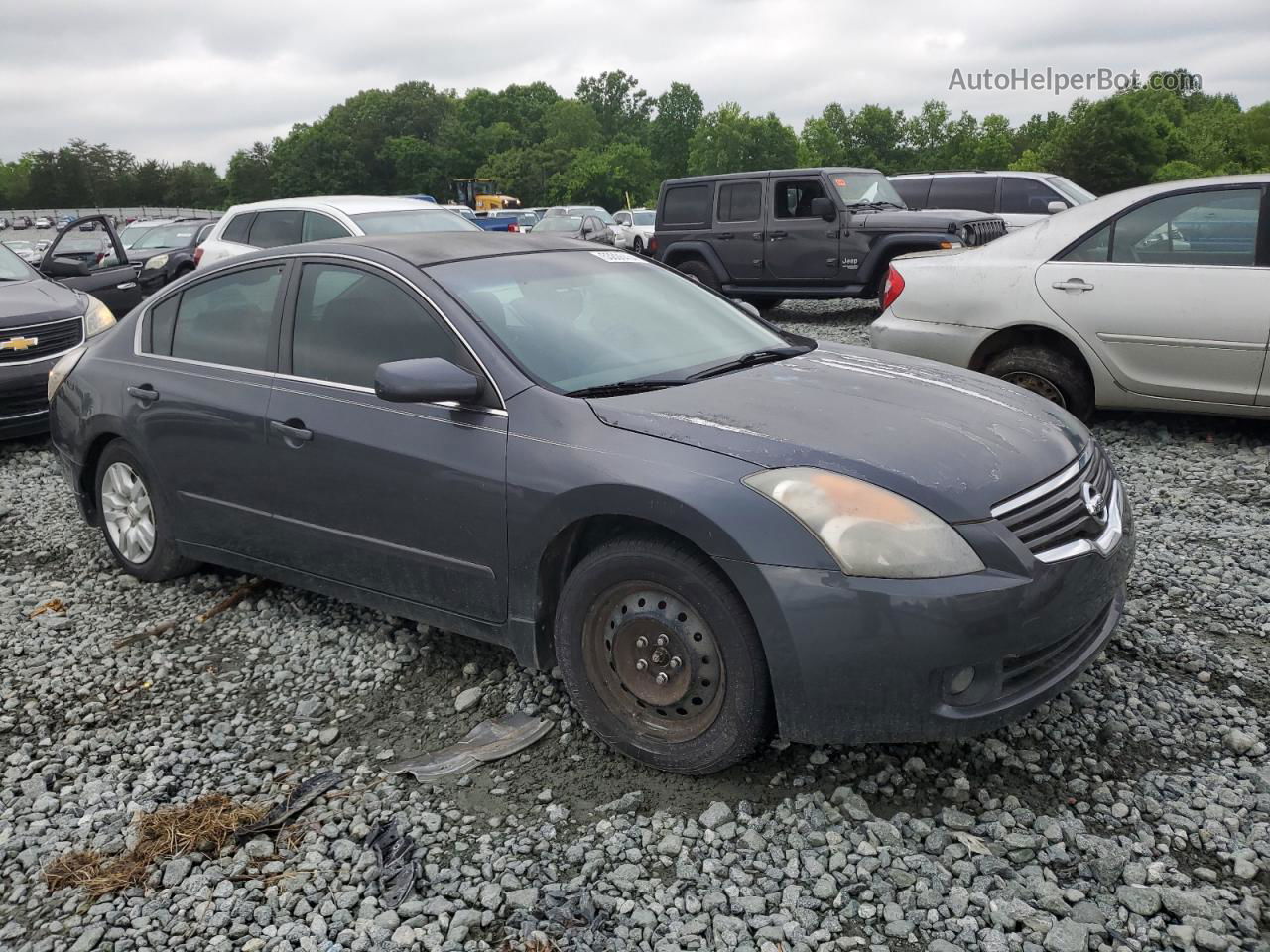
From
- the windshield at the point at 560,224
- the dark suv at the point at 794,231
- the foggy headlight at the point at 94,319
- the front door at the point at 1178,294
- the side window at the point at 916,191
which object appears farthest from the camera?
the windshield at the point at 560,224

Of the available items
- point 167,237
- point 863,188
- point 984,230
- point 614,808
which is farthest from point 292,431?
point 167,237

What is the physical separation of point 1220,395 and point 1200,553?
6.06 feet

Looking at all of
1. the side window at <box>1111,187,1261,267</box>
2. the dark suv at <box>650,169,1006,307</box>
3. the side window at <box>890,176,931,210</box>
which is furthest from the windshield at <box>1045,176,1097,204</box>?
the side window at <box>1111,187,1261,267</box>

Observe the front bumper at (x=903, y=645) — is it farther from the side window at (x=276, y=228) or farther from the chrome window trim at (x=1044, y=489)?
the side window at (x=276, y=228)

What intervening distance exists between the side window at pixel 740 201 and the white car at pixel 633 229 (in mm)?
8165

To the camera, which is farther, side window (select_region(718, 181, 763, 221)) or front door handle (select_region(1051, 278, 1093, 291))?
side window (select_region(718, 181, 763, 221))

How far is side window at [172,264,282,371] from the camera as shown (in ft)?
14.0

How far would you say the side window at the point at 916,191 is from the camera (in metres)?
14.9

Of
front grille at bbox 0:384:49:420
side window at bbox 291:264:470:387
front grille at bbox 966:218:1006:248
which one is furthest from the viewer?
front grille at bbox 966:218:1006:248

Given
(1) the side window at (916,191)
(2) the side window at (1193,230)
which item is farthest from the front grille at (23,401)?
(1) the side window at (916,191)

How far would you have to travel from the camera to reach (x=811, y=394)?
3475 mm

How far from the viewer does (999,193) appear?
14.2 metres

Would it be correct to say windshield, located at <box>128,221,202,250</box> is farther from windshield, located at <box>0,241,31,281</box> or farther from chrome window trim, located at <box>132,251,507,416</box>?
chrome window trim, located at <box>132,251,507,416</box>

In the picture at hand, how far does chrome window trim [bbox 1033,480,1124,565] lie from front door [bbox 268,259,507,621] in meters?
1.60
